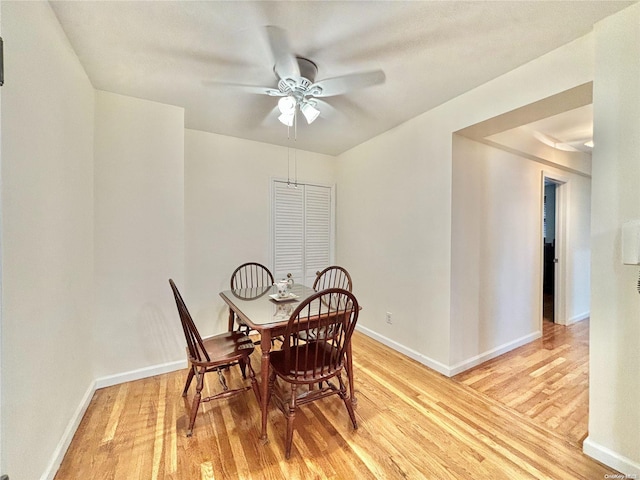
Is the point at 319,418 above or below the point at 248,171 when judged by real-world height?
below

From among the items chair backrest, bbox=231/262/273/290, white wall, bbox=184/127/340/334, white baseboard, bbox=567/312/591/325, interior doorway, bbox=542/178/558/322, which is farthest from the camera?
interior doorway, bbox=542/178/558/322

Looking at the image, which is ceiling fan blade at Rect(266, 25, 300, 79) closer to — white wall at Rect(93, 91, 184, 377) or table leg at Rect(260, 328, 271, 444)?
white wall at Rect(93, 91, 184, 377)

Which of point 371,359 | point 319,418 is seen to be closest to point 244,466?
point 319,418

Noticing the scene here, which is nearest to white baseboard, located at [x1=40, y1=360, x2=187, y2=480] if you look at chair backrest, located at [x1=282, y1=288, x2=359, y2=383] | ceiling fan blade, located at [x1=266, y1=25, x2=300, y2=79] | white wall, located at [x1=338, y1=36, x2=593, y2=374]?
chair backrest, located at [x1=282, y1=288, x2=359, y2=383]

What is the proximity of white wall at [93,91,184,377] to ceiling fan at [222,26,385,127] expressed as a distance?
1.02m

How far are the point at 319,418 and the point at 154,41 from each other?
105 inches

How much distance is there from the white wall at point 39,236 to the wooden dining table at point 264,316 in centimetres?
101

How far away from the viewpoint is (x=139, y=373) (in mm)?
2391

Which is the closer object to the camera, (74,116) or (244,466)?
(244,466)

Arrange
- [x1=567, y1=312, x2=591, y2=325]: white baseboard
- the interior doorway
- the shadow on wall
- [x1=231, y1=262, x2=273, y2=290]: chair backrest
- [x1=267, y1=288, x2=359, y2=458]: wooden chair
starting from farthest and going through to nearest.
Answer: the interior doorway, [x1=567, y1=312, x2=591, y2=325]: white baseboard, [x1=231, y1=262, x2=273, y2=290]: chair backrest, the shadow on wall, [x1=267, y1=288, x2=359, y2=458]: wooden chair

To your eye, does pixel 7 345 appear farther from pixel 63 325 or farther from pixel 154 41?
pixel 154 41

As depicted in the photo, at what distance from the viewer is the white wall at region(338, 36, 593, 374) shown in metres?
1.88

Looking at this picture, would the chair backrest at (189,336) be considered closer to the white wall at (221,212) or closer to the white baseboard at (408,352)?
the white wall at (221,212)

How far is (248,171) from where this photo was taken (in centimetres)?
343
